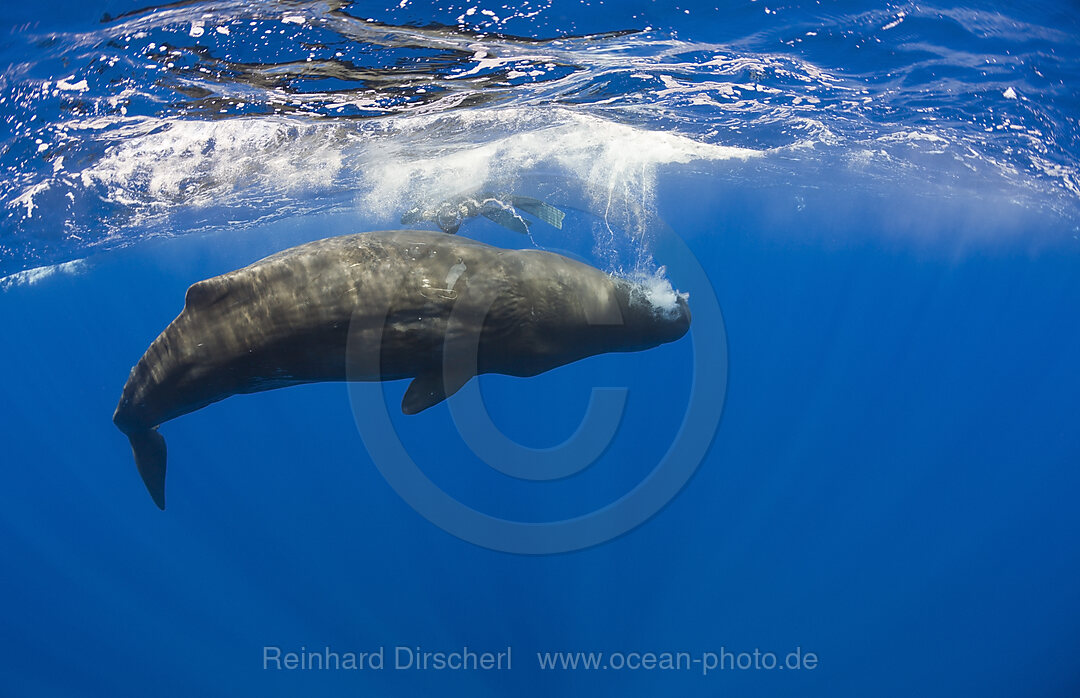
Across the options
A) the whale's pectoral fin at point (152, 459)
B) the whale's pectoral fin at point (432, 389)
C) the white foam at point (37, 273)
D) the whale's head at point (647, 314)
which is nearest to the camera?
the whale's pectoral fin at point (432, 389)

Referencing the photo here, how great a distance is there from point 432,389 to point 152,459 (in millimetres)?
3450

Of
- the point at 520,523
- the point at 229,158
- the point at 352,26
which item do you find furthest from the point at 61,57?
the point at 520,523

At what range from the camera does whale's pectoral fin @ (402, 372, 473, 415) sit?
4.73m

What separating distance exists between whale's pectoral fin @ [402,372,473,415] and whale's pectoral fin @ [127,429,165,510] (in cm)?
295

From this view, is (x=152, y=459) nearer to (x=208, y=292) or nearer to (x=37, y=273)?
(x=208, y=292)

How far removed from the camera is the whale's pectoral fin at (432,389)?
4727mm

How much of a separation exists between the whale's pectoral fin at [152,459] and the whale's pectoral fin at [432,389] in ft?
9.68

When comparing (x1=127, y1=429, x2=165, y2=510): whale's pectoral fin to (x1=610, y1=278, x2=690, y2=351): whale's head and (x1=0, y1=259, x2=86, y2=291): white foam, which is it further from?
(x1=0, y1=259, x2=86, y2=291): white foam

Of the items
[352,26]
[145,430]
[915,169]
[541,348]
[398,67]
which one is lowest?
[915,169]

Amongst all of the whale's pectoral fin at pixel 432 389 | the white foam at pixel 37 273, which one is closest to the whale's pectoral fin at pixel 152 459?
the whale's pectoral fin at pixel 432 389

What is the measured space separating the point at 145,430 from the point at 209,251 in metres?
33.1

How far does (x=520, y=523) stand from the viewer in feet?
69.6

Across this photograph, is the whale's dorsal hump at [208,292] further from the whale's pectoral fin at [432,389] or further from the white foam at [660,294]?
the white foam at [660,294]

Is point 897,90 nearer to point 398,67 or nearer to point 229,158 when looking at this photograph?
point 398,67
